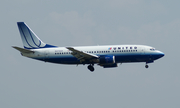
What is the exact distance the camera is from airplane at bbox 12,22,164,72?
5956 centimetres

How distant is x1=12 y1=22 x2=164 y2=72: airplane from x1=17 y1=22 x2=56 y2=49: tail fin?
1.07 metres

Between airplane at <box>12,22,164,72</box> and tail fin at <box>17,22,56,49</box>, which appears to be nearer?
airplane at <box>12,22,164,72</box>

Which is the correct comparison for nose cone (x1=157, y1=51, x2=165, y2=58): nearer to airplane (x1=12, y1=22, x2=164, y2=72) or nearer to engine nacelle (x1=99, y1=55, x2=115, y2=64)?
airplane (x1=12, y1=22, x2=164, y2=72)

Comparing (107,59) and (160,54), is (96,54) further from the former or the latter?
(160,54)

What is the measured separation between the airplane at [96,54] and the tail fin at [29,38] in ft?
3.49

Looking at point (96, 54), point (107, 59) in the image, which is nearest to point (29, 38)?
point (96, 54)

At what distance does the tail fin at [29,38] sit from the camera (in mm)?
66250

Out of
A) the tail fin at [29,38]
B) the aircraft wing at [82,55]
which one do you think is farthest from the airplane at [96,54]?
the tail fin at [29,38]

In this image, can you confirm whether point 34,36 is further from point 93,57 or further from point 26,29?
point 93,57

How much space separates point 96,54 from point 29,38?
14.9m

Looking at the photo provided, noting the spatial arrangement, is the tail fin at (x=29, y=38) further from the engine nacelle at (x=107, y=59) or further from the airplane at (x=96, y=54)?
the engine nacelle at (x=107, y=59)

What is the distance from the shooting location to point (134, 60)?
60156mm

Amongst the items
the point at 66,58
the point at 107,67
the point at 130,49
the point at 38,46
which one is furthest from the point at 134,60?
the point at 38,46

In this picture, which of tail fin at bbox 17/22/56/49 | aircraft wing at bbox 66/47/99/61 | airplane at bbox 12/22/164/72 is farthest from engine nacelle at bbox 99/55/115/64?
tail fin at bbox 17/22/56/49
